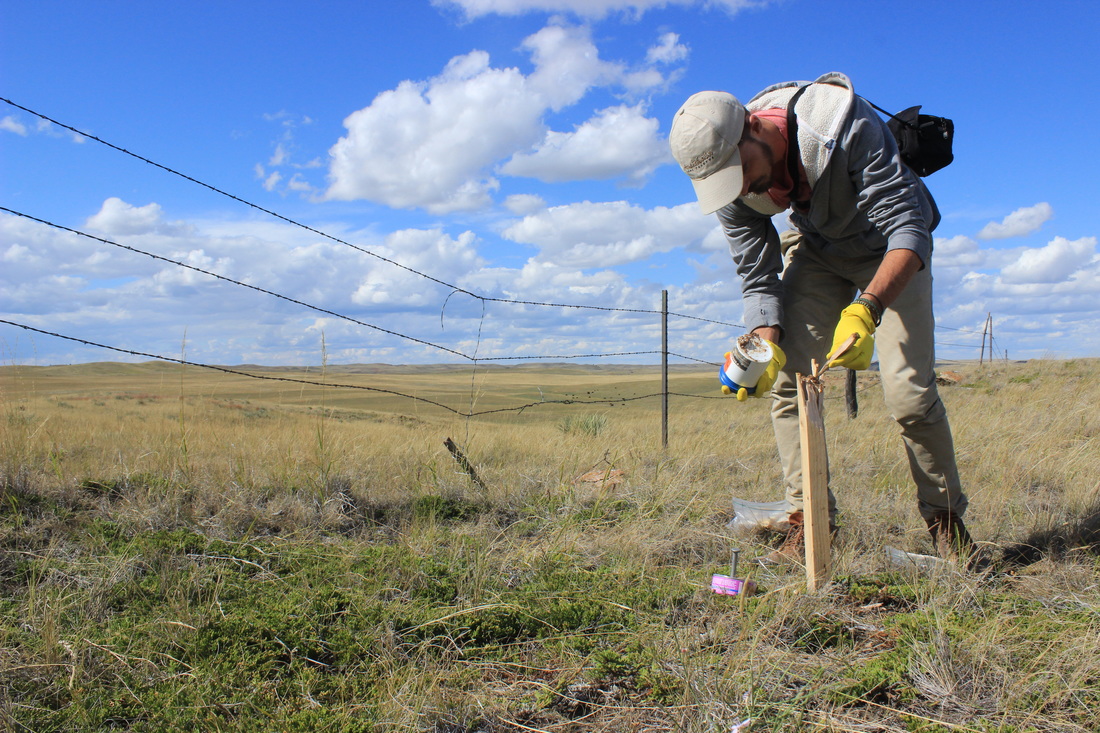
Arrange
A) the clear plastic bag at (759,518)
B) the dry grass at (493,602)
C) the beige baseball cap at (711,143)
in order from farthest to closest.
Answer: the clear plastic bag at (759,518), the beige baseball cap at (711,143), the dry grass at (493,602)

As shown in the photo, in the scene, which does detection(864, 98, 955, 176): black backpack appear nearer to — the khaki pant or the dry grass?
the khaki pant

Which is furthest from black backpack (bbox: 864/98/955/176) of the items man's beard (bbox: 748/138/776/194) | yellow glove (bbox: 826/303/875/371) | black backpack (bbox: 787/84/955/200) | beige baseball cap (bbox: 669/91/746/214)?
yellow glove (bbox: 826/303/875/371)

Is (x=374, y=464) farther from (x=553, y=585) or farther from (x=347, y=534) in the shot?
(x=553, y=585)

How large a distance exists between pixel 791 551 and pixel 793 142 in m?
1.67

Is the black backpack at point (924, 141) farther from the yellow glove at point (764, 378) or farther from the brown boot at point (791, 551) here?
the brown boot at point (791, 551)

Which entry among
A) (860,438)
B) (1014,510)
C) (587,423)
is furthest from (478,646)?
(587,423)

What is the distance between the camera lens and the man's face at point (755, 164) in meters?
2.63

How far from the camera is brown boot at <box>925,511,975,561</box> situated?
278 cm

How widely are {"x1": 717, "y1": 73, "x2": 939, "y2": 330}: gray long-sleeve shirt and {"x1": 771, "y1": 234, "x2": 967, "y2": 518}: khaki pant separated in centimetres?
13

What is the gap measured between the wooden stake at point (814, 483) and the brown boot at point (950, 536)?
70 centimetres

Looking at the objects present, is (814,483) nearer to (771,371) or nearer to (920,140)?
(771,371)

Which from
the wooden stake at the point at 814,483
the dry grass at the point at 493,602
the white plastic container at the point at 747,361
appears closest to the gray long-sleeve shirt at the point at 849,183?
the white plastic container at the point at 747,361

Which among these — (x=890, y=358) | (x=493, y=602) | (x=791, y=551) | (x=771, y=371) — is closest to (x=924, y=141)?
(x=890, y=358)

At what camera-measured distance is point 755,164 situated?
8.76 ft
